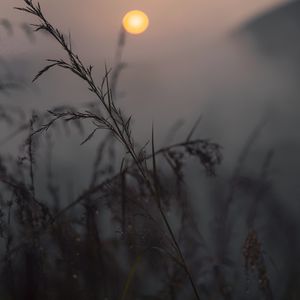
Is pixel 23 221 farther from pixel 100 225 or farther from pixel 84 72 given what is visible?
pixel 84 72

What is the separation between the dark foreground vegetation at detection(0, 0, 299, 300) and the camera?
1333 mm

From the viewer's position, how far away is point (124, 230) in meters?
1.43

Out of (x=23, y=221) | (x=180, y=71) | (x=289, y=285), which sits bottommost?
(x=289, y=285)

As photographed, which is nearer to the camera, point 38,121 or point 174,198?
point 38,121

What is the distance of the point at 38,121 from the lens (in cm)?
145

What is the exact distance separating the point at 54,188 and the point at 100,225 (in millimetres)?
183

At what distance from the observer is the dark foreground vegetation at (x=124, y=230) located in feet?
4.37

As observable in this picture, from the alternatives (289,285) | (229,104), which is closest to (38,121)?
(289,285)

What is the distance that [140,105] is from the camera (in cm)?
240

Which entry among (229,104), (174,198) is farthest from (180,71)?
(174,198)

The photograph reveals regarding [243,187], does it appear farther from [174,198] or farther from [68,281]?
[68,281]

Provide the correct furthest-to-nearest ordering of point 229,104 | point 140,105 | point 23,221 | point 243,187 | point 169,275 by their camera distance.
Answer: point 229,104, point 140,105, point 243,187, point 169,275, point 23,221

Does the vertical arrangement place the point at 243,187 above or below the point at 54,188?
below

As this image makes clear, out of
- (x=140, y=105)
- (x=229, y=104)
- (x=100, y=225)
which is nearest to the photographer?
(x=100, y=225)
